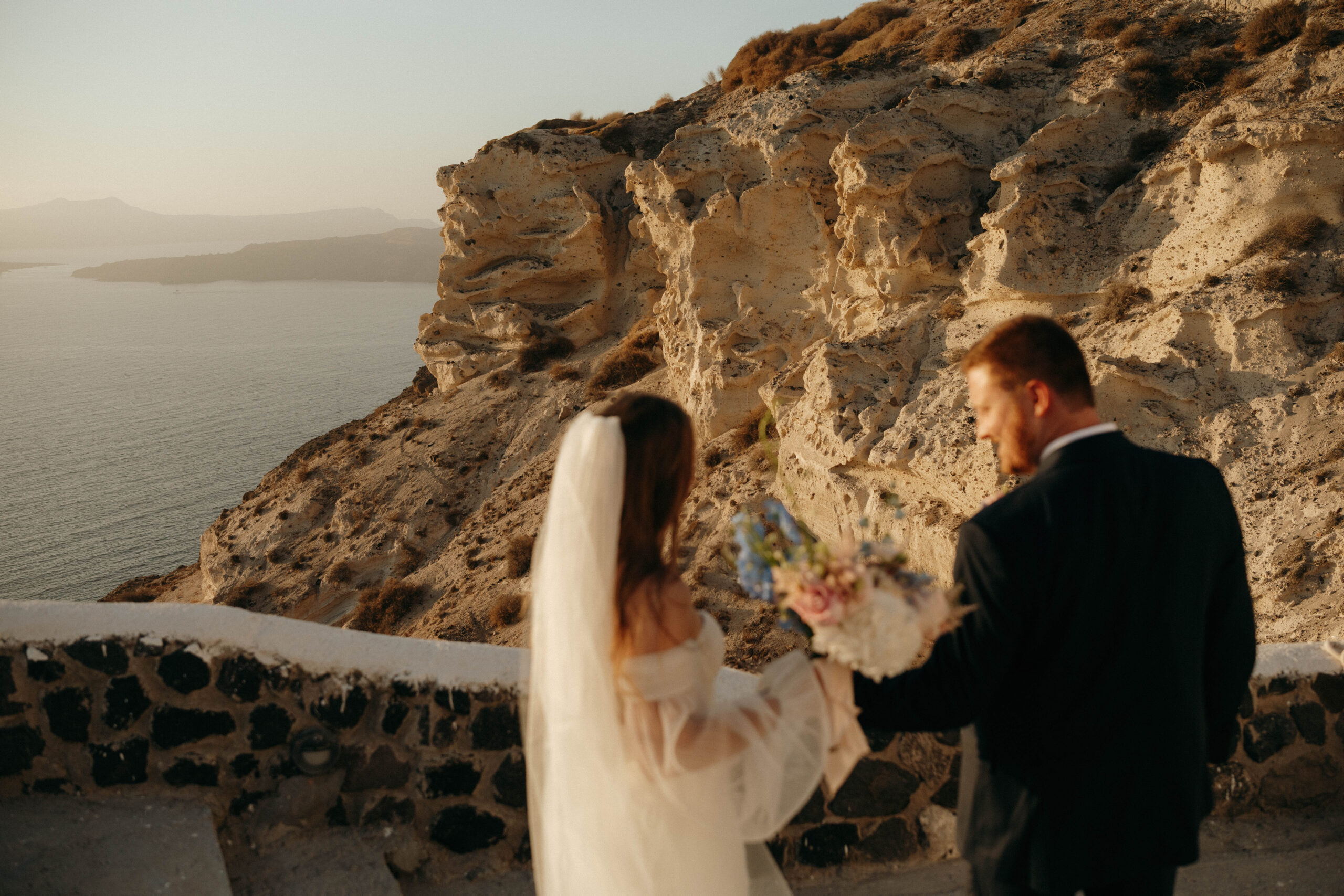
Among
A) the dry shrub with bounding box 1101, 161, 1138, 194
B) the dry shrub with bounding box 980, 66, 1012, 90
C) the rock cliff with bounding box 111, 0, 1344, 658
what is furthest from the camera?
the dry shrub with bounding box 980, 66, 1012, 90

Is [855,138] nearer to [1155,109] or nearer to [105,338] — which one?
[1155,109]

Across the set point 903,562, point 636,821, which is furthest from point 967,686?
point 636,821

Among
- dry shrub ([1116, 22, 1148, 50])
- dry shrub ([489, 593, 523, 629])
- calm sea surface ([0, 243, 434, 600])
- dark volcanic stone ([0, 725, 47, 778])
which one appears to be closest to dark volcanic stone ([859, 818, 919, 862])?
dark volcanic stone ([0, 725, 47, 778])

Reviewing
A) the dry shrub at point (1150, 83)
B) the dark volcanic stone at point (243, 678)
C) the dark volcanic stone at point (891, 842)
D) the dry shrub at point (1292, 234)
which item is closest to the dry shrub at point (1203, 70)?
the dry shrub at point (1150, 83)

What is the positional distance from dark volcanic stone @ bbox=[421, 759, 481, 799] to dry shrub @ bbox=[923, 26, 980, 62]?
59.7ft

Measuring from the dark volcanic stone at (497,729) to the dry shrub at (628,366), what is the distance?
777 inches

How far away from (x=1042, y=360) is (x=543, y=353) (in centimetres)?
2406

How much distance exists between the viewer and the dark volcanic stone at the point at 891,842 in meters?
3.51

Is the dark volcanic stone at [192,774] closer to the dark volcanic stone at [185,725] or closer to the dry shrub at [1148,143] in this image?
the dark volcanic stone at [185,725]

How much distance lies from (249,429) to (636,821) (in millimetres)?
72709

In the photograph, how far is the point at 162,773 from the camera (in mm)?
3467

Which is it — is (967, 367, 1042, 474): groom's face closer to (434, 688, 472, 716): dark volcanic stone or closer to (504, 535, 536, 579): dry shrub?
(434, 688, 472, 716): dark volcanic stone

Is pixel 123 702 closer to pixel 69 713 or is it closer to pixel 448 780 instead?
pixel 69 713

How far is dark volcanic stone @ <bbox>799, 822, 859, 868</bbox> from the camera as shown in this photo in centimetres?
349
